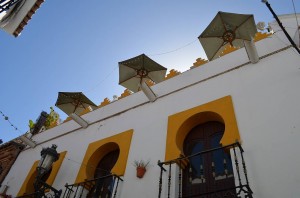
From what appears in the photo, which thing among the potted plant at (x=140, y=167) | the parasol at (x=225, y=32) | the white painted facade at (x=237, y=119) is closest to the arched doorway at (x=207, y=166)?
the white painted facade at (x=237, y=119)

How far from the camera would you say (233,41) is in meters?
5.96

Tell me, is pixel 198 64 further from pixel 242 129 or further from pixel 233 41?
pixel 242 129

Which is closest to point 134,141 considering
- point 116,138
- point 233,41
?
point 116,138

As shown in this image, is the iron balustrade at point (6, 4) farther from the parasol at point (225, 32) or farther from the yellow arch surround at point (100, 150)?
the parasol at point (225, 32)

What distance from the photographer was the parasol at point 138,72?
6797 mm

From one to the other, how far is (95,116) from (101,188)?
264 cm

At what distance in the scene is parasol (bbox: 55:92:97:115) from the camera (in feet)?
27.0

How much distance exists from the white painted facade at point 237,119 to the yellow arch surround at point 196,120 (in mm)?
138

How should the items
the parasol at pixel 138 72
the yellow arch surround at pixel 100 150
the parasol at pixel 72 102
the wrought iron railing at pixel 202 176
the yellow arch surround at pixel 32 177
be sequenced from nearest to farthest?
the wrought iron railing at pixel 202 176 → the yellow arch surround at pixel 100 150 → the parasol at pixel 138 72 → the yellow arch surround at pixel 32 177 → the parasol at pixel 72 102

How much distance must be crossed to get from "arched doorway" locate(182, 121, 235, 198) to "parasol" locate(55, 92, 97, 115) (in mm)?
3693

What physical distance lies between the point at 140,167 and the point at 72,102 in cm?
375

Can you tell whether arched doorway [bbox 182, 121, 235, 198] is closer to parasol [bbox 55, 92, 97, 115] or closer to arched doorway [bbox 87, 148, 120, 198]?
arched doorway [bbox 87, 148, 120, 198]

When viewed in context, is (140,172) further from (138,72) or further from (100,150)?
(138,72)

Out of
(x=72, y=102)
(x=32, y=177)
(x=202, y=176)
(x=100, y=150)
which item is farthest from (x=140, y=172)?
(x=32, y=177)
